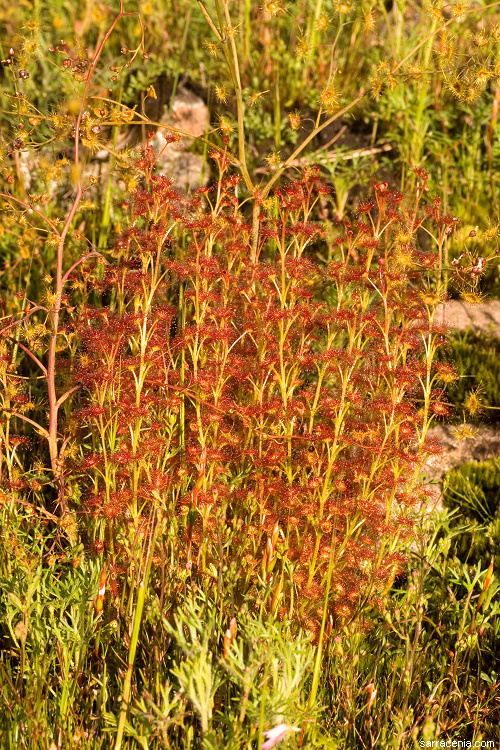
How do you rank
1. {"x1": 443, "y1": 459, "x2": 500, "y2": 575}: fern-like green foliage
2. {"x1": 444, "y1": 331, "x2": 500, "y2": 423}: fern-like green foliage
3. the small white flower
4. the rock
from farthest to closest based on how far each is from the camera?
1. the rock
2. {"x1": 444, "y1": 331, "x2": 500, "y2": 423}: fern-like green foliage
3. {"x1": 443, "y1": 459, "x2": 500, "y2": 575}: fern-like green foliage
4. the small white flower

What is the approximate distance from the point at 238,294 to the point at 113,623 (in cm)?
110

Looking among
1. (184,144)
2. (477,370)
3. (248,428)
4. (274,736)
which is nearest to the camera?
(274,736)

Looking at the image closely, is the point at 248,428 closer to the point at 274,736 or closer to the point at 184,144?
the point at 274,736

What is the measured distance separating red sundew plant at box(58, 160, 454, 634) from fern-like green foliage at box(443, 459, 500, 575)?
0.46 metres

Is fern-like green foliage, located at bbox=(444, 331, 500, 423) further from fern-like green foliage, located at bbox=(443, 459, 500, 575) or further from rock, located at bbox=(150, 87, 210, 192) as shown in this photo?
rock, located at bbox=(150, 87, 210, 192)

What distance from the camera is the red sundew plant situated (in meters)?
2.28

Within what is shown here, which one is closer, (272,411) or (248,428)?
(272,411)

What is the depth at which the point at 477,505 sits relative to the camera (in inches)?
120

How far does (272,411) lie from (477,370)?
1.47m

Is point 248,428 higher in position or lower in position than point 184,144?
lower

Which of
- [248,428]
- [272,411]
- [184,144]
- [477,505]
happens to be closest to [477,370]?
[477,505]

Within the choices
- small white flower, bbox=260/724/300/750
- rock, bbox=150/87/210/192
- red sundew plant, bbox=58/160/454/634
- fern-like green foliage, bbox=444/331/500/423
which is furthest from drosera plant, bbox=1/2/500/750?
rock, bbox=150/87/210/192

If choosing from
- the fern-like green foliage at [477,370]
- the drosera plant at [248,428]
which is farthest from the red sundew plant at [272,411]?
the fern-like green foliage at [477,370]

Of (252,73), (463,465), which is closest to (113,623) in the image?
(463,465)
